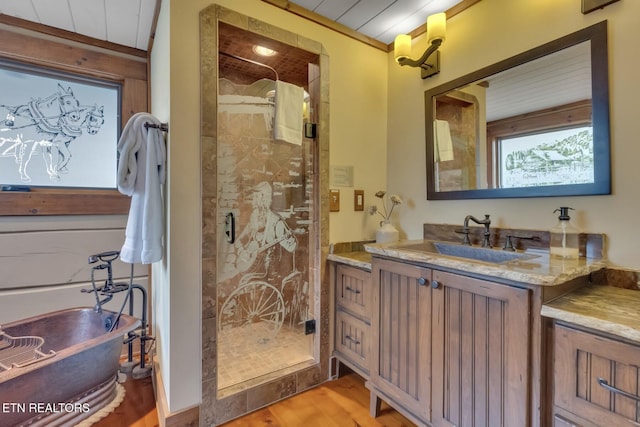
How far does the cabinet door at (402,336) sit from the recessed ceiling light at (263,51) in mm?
1404

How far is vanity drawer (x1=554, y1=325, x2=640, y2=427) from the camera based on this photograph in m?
0.81

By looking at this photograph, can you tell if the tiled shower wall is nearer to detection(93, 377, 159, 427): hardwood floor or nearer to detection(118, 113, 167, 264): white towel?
detection(118, 113, 167, 264): white towel

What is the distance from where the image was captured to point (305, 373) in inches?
72.5

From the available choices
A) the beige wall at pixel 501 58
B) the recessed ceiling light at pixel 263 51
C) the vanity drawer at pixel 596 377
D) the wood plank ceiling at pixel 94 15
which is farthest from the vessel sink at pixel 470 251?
the wood plank ceiling at pixel 94 15

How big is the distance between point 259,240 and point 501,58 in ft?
5.55

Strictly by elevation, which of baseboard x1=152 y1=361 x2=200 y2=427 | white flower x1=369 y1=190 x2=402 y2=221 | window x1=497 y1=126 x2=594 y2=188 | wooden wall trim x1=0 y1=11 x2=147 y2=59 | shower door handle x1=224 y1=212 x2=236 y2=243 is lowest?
baseboard x1=152 y1=361 x2=200 y2=427

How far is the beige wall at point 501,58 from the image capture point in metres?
1.21

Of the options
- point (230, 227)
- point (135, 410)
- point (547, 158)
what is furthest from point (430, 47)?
point (135, 410)

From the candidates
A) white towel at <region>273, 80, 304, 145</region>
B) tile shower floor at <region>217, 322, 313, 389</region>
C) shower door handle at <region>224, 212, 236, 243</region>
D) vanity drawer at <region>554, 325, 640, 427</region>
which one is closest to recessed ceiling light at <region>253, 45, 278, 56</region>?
white towel at <region>273, 80, 304, 145</region>

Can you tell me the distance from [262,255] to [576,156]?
1661 millimetres

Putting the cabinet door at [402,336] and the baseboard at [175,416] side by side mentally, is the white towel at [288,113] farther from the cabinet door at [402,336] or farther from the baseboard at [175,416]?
the baseboard at [175,416]

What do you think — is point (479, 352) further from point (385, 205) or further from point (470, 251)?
point (385, 205)

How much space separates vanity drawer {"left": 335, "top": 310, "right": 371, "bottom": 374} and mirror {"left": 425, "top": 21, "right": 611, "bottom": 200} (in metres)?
0.94

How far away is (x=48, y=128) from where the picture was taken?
205 cm
